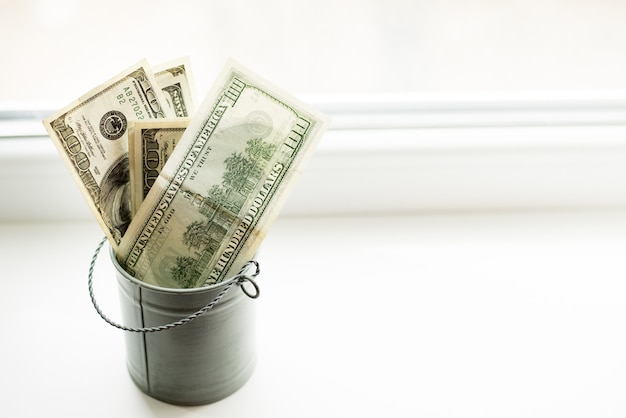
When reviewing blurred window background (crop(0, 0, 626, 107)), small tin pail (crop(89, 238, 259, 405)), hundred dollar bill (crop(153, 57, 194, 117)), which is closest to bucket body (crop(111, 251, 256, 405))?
small tin pail (crop(89, 238, 259, 405))

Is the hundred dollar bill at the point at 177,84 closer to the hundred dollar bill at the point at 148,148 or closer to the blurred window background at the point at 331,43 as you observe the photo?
the hundred dollar bill at the point at 148,148

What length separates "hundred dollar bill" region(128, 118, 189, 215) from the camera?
639mm

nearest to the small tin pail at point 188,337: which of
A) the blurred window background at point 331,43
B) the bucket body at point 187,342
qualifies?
the bucket body at point 187,342

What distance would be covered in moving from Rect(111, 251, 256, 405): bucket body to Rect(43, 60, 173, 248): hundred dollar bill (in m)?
0.06

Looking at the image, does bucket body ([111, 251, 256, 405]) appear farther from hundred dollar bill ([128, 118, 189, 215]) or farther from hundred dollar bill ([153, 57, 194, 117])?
hundred dollar bill ([153, 57, 194, 117])

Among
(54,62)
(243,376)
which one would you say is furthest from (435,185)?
(54,62)

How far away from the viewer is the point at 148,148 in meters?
0.64

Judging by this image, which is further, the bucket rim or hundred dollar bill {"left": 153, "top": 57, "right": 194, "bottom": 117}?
hundred dollar bill {"left": 153, "top": 57, "right": 194, "bottom": 117}

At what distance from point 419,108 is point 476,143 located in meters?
0.10

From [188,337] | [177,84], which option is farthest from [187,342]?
[177,84]

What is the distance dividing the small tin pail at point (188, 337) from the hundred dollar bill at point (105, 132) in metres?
0.06

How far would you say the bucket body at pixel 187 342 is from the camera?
59 centimetres

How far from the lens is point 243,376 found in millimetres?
700

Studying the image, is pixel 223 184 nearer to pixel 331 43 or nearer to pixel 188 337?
pixel 188 337
